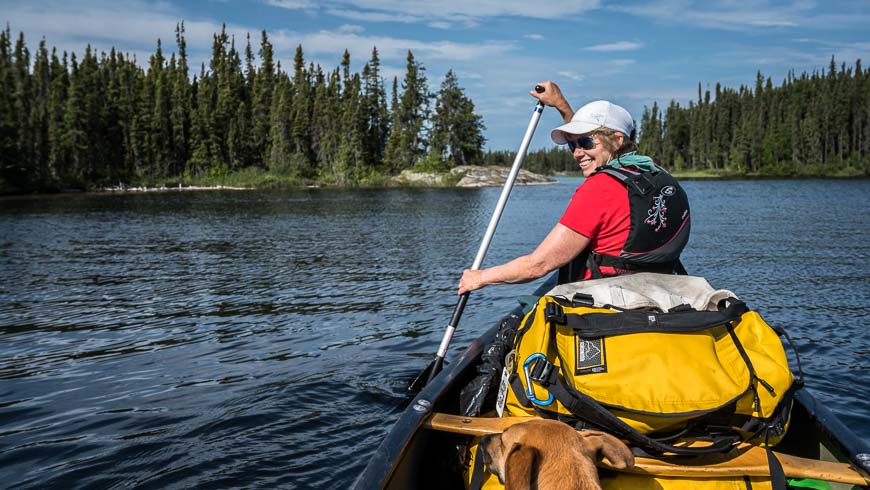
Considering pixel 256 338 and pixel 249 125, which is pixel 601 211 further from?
pixel 249 125

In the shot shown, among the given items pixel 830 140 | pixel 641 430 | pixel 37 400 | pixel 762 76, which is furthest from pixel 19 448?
pixel 762 76

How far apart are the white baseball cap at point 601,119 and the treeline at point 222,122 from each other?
94328 mm

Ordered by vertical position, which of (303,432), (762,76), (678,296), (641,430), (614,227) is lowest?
(303,432)

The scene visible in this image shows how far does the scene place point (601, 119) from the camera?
4426 millimetres

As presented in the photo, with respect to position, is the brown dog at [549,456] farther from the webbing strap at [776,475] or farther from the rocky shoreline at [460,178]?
the rocky shoreline at [460,178]

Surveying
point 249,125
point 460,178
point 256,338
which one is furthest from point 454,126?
point 256,338

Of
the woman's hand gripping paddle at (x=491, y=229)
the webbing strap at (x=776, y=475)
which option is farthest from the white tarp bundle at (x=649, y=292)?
the woman's hand gripping paddle at (x=491, y=229)

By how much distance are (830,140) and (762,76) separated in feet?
116

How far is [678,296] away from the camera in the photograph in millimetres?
3678

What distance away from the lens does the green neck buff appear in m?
4.10

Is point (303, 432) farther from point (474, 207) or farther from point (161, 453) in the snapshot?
point (474, 207)

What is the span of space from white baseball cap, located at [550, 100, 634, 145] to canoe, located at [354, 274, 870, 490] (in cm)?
205

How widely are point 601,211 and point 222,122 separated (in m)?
113

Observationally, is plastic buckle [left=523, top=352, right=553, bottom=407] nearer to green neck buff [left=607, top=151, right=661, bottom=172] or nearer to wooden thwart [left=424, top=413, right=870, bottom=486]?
wooden thwart [left=424, top=413, right=870, bottom=486]
